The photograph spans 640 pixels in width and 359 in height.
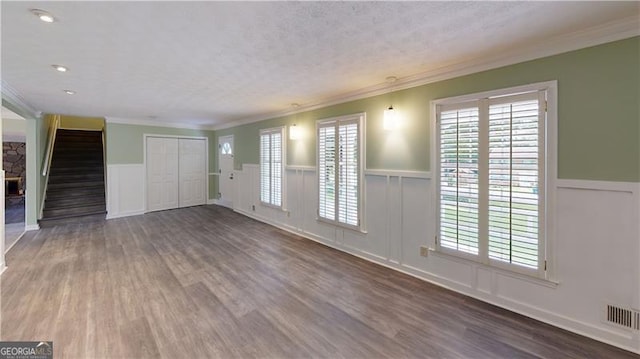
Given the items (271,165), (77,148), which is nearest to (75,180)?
(77,148)

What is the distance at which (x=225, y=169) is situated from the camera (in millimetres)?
7863

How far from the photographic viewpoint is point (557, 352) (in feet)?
6.58

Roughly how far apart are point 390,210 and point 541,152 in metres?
1.67

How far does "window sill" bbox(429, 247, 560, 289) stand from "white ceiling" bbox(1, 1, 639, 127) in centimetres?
202

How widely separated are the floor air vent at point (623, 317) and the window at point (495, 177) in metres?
0.48

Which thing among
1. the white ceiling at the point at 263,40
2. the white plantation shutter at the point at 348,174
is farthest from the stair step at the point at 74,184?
the white plantation shutter at the point at 348,174

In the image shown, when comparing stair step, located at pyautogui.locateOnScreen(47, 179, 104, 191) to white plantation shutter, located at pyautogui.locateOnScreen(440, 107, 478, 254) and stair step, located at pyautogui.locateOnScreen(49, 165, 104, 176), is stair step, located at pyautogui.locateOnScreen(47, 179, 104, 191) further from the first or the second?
white plantation shutter, located at pyautogui.locateOnScreen(440, 107, 478, 254)

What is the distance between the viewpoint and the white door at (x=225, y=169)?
7.60m

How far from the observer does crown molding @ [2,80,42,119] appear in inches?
145

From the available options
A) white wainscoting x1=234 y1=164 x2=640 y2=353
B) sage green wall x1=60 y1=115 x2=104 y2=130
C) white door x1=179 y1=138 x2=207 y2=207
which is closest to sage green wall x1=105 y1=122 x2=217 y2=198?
white door x1=179 y1=138 x2=207 y2=207

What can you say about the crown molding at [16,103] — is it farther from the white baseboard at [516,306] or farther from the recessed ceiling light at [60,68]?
the white baseboard at [516,306]

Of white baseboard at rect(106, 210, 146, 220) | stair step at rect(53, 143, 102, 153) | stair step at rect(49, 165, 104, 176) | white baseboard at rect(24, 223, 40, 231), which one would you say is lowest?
white baseboard at rect(24, 223, 40, 231)

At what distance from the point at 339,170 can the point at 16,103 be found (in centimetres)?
514

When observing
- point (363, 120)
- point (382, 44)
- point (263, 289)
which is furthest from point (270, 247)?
point (382, 44)
